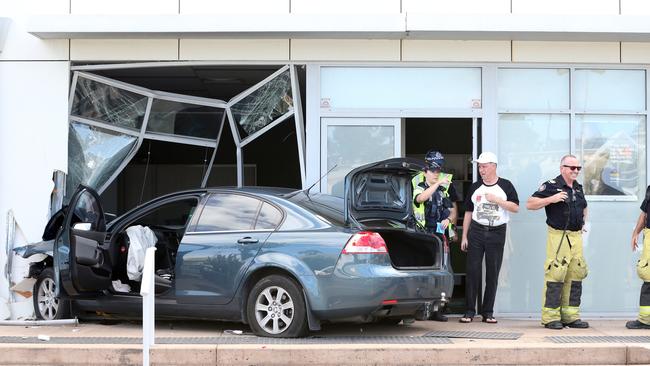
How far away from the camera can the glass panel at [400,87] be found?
35.4 ft

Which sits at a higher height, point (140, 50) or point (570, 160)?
point (140, 50)

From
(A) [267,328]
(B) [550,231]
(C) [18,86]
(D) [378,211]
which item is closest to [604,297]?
(B) [550,231]

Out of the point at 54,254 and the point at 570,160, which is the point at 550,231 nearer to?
the point at 570,160

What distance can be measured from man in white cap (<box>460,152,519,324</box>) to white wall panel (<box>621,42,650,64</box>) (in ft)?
7.57

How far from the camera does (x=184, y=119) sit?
11.5 m

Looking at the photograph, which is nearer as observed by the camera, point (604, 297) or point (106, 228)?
point (106, 228)

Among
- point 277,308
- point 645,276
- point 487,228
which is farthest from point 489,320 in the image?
point 277,308

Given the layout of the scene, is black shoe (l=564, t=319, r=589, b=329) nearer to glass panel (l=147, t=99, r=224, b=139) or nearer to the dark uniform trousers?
the dark uniform trousers

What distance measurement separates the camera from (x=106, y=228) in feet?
30.8

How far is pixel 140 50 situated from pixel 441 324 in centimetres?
480

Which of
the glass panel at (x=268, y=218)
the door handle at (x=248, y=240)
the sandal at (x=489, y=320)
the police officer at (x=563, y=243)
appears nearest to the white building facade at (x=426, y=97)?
the sandal at (x=489, y=320)

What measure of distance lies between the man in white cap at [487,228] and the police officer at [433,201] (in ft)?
1.02
